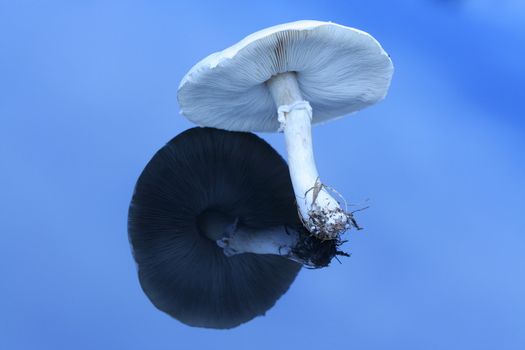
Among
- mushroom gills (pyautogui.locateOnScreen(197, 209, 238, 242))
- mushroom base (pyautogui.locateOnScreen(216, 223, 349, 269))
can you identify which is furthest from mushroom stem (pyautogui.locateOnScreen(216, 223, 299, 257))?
mushroom gills (pyautogui.locateOnScreen(197, 209, 238, 242))

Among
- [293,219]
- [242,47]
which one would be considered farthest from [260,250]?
[242,47]

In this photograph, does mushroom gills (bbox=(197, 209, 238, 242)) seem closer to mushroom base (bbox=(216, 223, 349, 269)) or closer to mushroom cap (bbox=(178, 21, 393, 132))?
mushroom base (bbox=(216, 223, 349, 269))

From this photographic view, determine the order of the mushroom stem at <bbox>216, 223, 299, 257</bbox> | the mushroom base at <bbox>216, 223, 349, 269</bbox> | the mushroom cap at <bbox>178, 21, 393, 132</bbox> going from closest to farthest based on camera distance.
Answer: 1. the mushroom cap at <bbox>178, 21, 393, 132</bbox>
2. the mushroom base at <bbox>216, 223, 349, 269</bbox>
3. the mushroom stem at <bbox>216, 223, 299, 257</bbox>

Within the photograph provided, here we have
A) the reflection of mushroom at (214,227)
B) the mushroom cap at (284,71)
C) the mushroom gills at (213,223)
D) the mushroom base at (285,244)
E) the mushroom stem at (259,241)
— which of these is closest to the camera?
the mushroom cap at (284,71)

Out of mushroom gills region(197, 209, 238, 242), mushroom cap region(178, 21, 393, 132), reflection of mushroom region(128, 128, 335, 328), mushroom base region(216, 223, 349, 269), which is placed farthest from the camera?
mushroom gills region(197, 209, 238, 242)

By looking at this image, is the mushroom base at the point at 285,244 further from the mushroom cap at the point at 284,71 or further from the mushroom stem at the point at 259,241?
the mushroom cap at the point at 284,71

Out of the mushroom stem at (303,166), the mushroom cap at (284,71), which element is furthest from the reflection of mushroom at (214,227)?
the mushroom stem at (303,166)

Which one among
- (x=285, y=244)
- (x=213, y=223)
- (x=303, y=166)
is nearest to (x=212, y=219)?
(x=213, y=223)

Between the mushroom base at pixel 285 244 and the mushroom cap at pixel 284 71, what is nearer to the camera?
the mushroom cap at pixel 284 71

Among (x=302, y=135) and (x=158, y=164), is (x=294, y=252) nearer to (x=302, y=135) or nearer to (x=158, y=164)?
(x=302, y=135)
